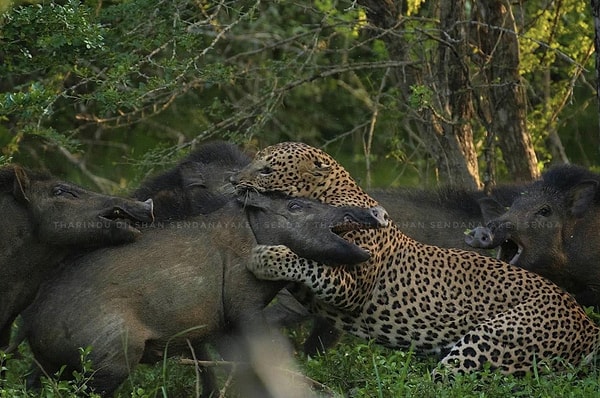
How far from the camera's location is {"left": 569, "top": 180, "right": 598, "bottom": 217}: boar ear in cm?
1011

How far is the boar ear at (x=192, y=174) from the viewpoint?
9.95 m

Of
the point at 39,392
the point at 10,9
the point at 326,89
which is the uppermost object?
the point at 10,9

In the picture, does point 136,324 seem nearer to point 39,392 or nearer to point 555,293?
point 39,392

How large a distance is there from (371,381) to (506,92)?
4.99 metres

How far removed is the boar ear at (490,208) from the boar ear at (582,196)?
591 mm

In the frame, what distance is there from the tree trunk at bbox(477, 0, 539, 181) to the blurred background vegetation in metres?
0.02

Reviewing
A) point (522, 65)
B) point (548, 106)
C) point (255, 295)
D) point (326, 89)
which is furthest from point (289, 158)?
point (326, 89)

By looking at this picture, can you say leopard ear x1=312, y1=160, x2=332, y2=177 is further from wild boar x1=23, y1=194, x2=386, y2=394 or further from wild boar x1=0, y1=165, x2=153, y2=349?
wild boar x1=0, y1=165, x2=153, y2=349

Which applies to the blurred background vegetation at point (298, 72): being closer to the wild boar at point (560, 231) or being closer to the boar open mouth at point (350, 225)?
the wild boar at point (560, 231)

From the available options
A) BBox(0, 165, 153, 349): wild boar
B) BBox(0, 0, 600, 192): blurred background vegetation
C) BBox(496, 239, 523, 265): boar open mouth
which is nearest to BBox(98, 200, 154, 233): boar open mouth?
BBox(0, 165, 153, 349): wild boar

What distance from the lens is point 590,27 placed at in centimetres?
1336

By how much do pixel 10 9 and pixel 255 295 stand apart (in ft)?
9.26

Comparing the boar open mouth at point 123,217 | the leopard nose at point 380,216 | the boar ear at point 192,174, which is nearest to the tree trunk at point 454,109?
the boar ear at point 192,174

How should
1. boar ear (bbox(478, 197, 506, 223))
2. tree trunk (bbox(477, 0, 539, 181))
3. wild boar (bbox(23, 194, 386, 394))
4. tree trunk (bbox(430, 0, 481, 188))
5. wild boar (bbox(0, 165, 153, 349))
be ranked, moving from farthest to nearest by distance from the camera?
tree trunk (bbox(477, 0, 539, 181)) → tree trunk (bbox(430, 0, 481, 188)) → boar ear (bbox(478, 197, 506, 223)) → wild boar (bbox(0, 165, 153, 349)) → wild boar (bbox(23, 194, 386, 394))
